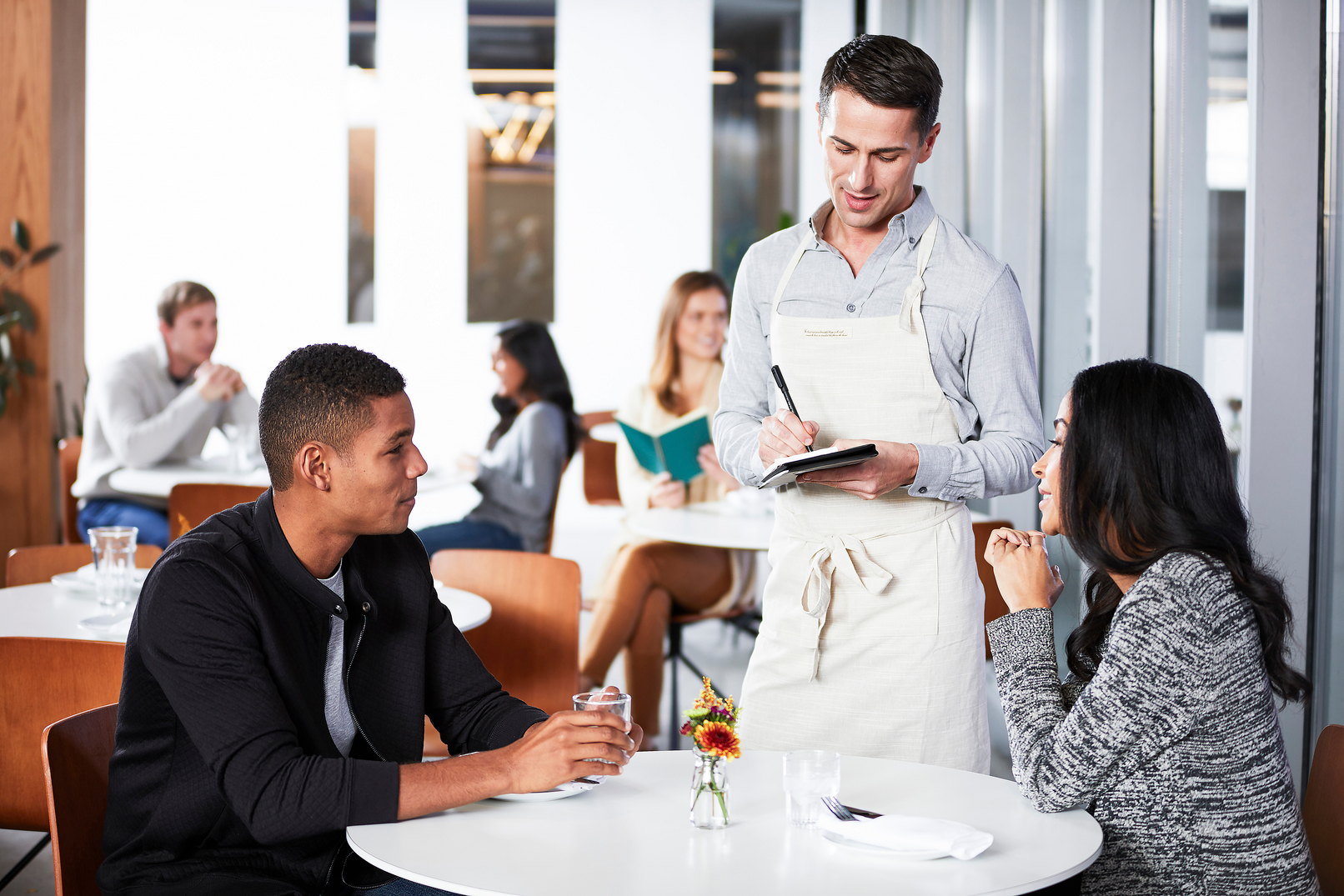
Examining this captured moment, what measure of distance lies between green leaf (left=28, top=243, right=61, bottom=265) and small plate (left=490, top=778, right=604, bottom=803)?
483cm

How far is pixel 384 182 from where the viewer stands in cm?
785

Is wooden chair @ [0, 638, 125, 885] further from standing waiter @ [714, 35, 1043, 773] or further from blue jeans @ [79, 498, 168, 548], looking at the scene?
blue jeans @ [79, 498, 168, 548]

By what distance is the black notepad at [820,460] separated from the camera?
1703 mm

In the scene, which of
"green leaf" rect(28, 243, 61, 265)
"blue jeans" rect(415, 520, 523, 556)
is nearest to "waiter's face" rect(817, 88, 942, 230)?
"blue jeans" rect(415, 520, 523, 556)

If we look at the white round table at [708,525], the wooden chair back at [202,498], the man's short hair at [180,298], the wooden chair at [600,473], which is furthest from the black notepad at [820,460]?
the wooden chair at [600,473]

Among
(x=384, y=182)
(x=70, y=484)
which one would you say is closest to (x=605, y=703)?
(x=70, y=484)

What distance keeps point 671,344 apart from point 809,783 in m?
3.07

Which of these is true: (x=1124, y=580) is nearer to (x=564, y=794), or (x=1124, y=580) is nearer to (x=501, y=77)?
(x=564, y=794)

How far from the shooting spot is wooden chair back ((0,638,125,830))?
2.16m

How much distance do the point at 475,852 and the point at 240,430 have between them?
12.3ft

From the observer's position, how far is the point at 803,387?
199 cm

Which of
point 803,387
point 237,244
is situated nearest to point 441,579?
point 803,387

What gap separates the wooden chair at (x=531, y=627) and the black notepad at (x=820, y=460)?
1.23 m

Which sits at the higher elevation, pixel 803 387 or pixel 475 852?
pixel 803 387
